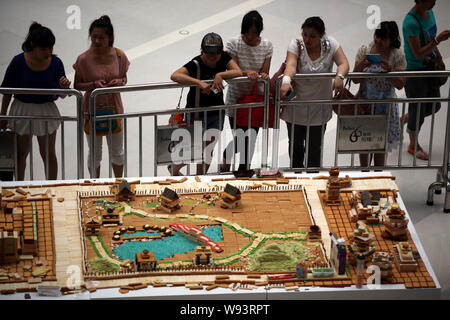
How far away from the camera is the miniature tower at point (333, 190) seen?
24.6 ft

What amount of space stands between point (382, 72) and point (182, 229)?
9.36 ft

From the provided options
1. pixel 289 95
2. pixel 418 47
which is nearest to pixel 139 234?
pixel 289 95

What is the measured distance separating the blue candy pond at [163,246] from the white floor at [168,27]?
150 inches

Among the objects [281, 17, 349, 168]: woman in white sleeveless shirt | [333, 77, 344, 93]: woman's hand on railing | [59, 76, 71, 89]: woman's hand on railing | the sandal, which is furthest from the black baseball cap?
the sandal

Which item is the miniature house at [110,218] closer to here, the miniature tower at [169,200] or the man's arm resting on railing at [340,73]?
the miniature tower at [169,200]

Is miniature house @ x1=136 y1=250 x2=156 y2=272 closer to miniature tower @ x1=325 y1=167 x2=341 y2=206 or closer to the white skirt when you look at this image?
miniature tower @ x1=325 y1=167 x2=341 y2=206

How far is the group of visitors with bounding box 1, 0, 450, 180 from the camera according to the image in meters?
8.57

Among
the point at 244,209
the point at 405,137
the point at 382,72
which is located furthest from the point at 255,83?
the point at 405,137

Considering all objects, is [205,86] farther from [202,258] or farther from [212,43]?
[202,258]

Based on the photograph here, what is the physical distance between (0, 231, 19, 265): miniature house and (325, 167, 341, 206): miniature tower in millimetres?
2436

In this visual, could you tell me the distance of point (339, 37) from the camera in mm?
13266

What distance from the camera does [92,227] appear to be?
6973mm

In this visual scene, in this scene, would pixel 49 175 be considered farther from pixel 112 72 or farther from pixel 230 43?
pixel 230 43

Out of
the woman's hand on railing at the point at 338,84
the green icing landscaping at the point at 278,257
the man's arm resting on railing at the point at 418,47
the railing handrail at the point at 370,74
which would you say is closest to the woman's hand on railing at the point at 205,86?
the railing handrail at the point at 370,74
